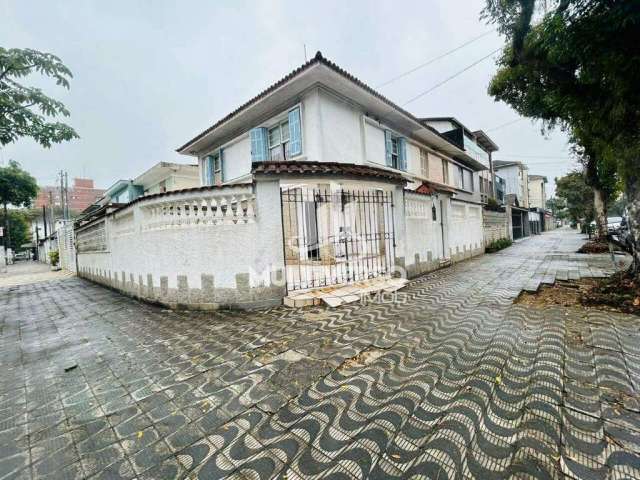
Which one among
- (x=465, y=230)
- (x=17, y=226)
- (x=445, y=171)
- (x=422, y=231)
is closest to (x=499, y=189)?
(x=445, y=171)

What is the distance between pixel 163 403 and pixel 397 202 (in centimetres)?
611

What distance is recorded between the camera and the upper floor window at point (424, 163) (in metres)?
13.9

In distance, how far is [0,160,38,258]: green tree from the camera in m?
21.2

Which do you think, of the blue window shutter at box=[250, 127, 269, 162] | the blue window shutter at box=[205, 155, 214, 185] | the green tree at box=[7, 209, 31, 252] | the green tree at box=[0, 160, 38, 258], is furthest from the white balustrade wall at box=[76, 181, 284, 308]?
the green tree at box=[7, 209, 31, 252]

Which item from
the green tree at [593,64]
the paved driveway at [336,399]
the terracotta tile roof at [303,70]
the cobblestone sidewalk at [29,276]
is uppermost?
the terracotta tile roof at [303,70]

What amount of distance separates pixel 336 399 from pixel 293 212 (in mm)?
7721

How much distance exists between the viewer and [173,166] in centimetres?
1530

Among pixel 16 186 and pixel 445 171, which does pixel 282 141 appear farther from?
→ pixel 16 186

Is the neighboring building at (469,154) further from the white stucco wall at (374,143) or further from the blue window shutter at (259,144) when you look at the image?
Answer: the blue window shutter at (259,144)

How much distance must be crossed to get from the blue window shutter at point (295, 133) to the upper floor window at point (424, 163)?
794 centimetres

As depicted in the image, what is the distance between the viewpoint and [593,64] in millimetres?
4086

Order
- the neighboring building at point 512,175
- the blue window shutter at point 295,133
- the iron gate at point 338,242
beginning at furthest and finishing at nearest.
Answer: the neighboring building at point 512,175, the blue window shutter at point 295,133, the iron gate at point 338,242

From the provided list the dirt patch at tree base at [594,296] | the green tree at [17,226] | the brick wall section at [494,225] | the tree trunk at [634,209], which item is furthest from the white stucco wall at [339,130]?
the green tree at [17,226]

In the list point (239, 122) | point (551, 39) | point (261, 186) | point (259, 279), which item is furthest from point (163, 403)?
point (239, 122)
